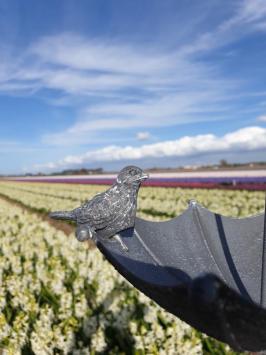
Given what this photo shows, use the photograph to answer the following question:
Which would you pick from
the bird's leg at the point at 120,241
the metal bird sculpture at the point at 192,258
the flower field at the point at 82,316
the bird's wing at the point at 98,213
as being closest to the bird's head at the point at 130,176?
the metal bird sculpture at the point at 192,258

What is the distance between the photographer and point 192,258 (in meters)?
2.27

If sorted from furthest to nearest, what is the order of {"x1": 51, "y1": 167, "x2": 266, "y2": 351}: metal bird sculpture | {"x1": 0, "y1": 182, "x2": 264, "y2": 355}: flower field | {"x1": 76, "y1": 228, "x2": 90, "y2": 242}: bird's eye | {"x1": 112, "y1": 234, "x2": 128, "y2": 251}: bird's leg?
{"x1": 0, "y1": 182, "x2": 264, "y2": 355}: flower field → {"x1": 112, "y1": 234, "x2": 128, "y2": 251}: bird's leg → {"x1": 76, "y1": 228, "x2": 90, "y2": 242}: bird's eye → {"x1": 51, "y1": 167, "x2": 266, "y2": 351}: metal bird sculpture

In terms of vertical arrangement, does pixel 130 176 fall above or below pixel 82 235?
above

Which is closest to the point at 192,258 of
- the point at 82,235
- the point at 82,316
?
the point at 82,235

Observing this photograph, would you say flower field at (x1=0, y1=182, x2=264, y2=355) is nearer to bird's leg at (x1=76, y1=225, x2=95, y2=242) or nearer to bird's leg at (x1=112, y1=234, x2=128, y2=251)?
bird's leg at (x1=112, y1=234, x2=128, y2=251)

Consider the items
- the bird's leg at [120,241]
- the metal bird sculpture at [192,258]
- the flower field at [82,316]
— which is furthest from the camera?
the flower field at [82,316]

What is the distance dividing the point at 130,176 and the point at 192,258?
610 millimetres

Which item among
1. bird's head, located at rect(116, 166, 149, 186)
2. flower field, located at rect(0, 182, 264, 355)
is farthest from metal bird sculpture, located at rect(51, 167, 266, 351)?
flower field, located at rect(0, 182, 264, 355)

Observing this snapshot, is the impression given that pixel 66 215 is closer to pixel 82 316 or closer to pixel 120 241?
pixel 120 241

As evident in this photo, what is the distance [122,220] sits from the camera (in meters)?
2.08

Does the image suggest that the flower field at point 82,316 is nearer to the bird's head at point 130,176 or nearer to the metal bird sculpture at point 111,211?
the metal bird sculpture at point 111,211

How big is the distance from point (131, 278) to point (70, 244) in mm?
5852

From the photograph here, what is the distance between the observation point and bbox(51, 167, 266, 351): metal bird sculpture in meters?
1.32

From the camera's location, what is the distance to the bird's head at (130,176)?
2.10 metres
